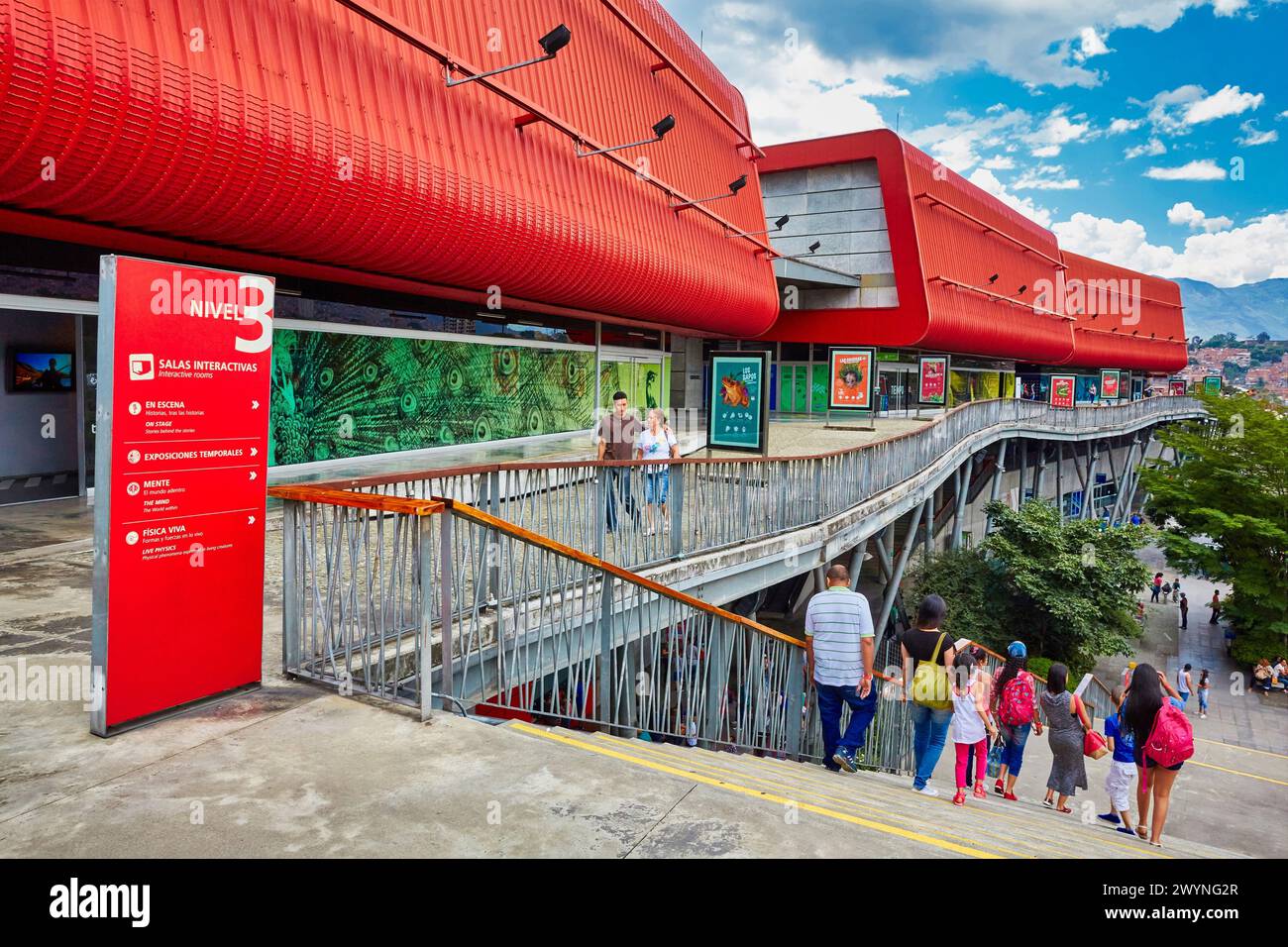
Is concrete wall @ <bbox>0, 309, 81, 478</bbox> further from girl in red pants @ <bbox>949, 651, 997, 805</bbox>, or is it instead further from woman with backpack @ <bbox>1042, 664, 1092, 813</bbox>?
woman with backpack @ <bbox>1042, 664, 1092, 813</bbox>

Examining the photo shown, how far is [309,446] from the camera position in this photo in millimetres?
13227

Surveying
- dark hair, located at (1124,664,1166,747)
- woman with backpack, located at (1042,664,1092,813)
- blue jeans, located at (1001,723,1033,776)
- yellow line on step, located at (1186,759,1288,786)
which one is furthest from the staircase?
yellow line on step, located at (1186,759,1288,786)

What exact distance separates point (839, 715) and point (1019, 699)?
371 centimetres

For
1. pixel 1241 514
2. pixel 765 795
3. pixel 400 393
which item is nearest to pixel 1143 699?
pixel 765 795

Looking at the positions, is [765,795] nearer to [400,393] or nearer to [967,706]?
[967,706]

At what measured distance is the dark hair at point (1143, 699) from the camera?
737 centimetres

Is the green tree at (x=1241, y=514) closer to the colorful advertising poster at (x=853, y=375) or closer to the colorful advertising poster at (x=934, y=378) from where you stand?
the colorful advertising poster at (x=934, y=378)

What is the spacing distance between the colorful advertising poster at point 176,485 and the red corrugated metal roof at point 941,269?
30.5m

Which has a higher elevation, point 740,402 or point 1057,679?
point 740,402

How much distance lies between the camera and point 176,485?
4293mm

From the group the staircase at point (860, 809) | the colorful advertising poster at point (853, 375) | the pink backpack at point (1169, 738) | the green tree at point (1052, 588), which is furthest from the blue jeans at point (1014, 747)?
the colorful advertising poster at point (853, 375)

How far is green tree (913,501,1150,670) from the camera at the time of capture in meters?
21.8
